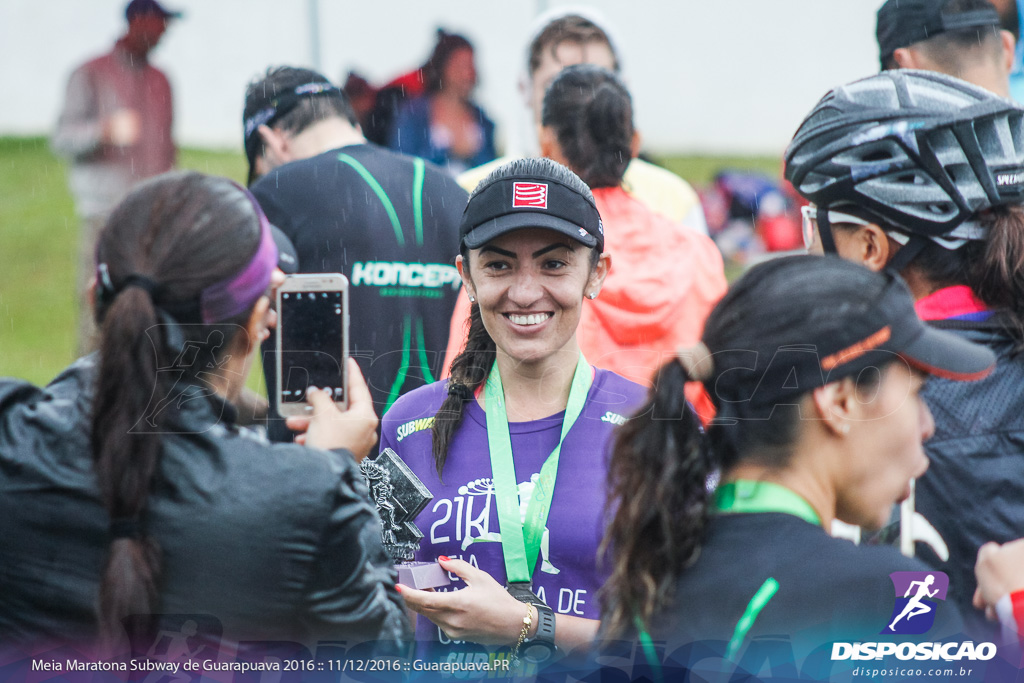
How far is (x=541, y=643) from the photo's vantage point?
98.8 inches

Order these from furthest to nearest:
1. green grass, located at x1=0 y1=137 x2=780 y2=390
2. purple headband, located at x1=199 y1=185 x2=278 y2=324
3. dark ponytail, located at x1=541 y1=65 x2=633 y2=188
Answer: green grass, located at x1=0 y1=137 x2=780 y2=390
dark ponytail, located at x1=541 y1=65 x2=633 y2=188
purple headband, located at x1=199 y1=185 x2=278 y2=324

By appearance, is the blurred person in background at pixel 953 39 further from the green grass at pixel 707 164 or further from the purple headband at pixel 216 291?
the green grass at pixel 707 164

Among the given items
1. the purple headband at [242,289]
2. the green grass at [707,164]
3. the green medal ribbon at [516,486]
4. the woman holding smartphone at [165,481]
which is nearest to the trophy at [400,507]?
the green medal ribbon at [516,486]

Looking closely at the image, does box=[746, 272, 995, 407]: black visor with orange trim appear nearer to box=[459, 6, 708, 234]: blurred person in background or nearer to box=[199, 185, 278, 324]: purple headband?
box=[199, 185, 278, 324]: purple headband

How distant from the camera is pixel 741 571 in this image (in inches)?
68.4

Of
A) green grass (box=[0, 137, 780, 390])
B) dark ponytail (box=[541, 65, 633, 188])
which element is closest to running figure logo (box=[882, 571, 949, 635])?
dark ponytail (box=[541, 65, 633, 188])

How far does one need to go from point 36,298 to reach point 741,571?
12388mm

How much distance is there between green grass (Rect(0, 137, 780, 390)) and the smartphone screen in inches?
144

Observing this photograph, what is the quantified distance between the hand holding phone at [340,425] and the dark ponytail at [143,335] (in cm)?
38

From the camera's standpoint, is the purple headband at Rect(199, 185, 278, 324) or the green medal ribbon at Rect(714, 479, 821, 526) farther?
the purple headband at Rect(199, 185, 278, 324)

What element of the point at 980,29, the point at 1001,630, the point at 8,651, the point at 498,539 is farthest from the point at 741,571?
the point at 980,29

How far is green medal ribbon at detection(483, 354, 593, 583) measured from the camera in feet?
8.48

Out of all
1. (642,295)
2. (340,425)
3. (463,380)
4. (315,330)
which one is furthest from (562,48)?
(340,425)

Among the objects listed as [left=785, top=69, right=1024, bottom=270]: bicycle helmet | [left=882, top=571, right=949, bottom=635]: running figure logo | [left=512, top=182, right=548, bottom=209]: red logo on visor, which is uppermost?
[left=785, top=69, right=1024, bottom=270]: bicycle helmet
